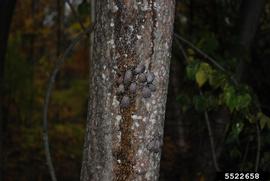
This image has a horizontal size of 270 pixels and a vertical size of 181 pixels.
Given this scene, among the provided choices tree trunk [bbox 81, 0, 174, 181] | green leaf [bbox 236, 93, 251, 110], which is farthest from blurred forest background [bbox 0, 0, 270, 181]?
tree trunk [bbox 81, 0, 174, 181]

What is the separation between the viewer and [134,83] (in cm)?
171

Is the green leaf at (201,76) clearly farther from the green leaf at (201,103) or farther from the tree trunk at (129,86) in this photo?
the tree trunk at (129,86)

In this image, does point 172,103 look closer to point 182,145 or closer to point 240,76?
point 182,145

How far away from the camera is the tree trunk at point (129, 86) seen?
5.54ft

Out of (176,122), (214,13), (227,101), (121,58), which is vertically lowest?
(176,122)

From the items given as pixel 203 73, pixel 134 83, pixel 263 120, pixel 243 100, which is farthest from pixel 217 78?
pixel 134 83

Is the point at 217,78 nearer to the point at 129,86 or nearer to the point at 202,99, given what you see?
the point at 202,99

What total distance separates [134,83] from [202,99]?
1.40 meters

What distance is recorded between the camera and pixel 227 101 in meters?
2.62

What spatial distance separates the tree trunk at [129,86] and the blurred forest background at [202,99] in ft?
2.56

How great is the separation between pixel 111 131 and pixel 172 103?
4.35 m

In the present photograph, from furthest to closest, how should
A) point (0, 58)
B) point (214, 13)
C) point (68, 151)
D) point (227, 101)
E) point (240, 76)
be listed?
point (68, 151) → point (214, 13) → point (240, 76) → point (0, 58) → point (227, 101)

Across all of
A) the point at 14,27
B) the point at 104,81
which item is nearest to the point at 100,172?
the point at 104,81

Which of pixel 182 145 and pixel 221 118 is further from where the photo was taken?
pixel 182 145
